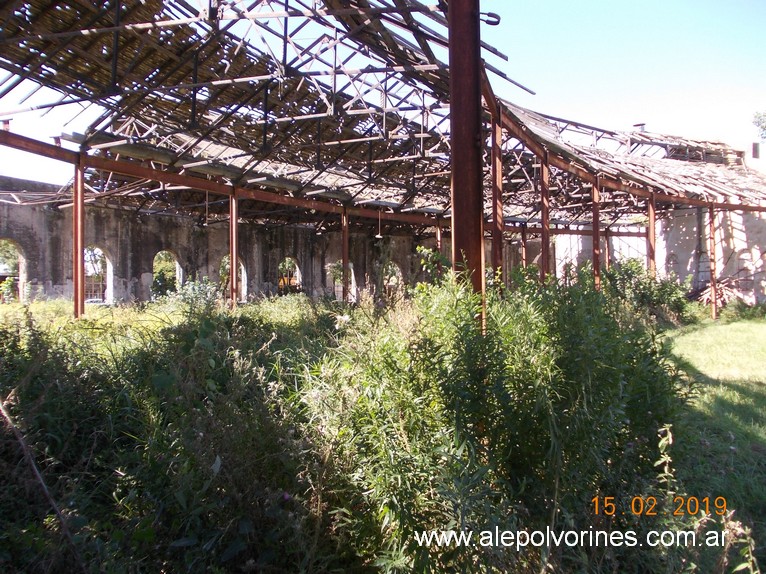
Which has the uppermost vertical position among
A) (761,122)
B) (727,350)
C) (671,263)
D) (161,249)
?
(761,122)

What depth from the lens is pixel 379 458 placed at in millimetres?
3104

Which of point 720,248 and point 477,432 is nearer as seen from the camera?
point 477,432

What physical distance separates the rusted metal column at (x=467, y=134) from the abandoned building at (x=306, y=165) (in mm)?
16

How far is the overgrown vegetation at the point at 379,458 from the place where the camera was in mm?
2752

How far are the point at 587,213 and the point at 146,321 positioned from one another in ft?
70.8

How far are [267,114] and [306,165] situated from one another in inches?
182

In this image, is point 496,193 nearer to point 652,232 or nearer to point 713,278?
point 652,232

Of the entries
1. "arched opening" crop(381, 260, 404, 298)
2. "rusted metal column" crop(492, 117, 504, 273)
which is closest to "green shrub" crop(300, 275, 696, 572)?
"arched opening" crop(381, 260, 404, 298)

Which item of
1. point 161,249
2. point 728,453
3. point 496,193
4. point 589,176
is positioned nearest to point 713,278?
point 589,176

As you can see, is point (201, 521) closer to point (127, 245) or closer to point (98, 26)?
point (98, 26)

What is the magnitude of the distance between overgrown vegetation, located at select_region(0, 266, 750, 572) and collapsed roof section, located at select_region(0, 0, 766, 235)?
398 centimetres

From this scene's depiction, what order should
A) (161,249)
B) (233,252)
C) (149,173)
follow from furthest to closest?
(161,249), (233,252), (149,173)

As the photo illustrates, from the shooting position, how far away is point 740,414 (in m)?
6.07

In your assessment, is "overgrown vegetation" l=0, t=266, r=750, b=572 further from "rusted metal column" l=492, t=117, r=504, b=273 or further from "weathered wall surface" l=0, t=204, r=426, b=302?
"weathered wall surface" l=0, t=204, r=426, b=302
